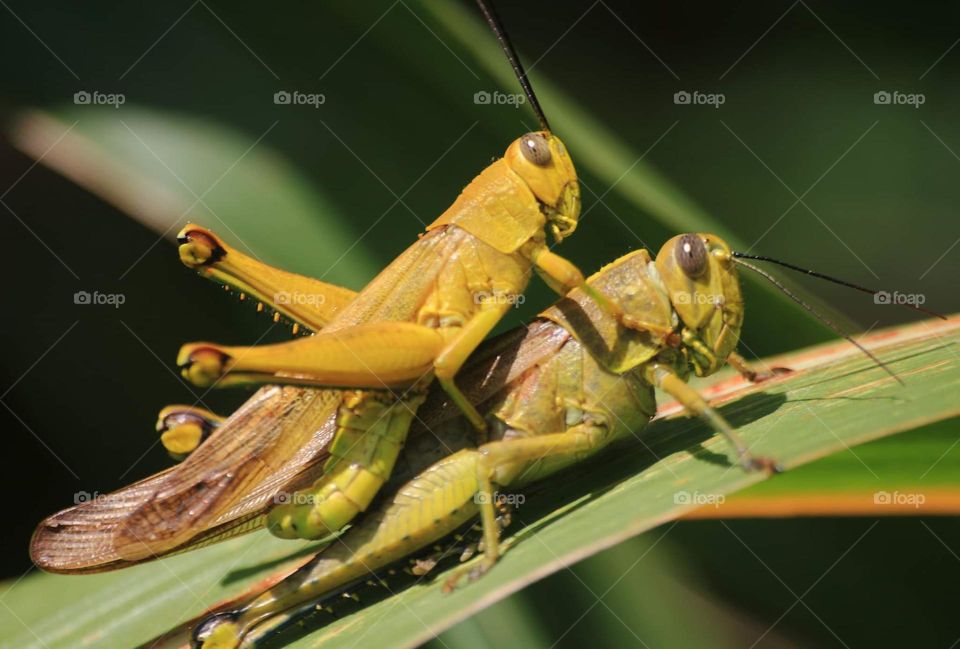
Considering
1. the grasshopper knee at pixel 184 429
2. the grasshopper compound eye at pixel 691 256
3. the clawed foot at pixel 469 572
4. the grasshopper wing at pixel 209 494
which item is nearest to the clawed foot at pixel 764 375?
the grasshopper compound eye at pixel 691 256

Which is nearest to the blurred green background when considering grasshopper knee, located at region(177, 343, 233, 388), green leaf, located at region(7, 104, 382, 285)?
green leaf, located at region(7, 104, 382, 285)

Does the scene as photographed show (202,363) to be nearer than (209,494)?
Yes

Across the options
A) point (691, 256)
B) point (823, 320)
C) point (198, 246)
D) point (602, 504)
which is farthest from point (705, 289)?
point (198, 246)

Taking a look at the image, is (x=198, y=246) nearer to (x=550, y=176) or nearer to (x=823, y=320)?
(x=550, y=176)

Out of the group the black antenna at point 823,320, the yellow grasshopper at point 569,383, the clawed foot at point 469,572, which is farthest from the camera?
the yellow grasshopper at point 569,383

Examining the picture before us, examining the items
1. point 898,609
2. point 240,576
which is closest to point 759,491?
point 898,609

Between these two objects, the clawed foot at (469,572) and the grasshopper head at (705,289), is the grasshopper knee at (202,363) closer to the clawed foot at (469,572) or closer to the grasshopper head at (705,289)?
the clawed foot at (469,572)
